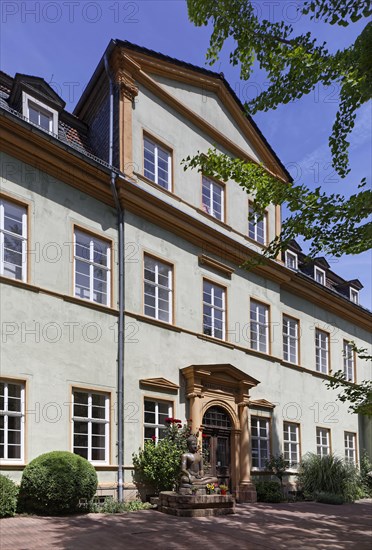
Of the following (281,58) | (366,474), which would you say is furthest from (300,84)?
(366,474)

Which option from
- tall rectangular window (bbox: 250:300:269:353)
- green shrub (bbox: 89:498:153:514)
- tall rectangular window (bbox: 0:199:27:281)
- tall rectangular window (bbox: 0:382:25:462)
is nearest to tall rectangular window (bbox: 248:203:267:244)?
tall rectangular window (bbox: 250:300:269:353)

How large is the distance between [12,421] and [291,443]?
42.0 ft

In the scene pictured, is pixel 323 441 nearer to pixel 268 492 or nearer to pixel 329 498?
pixel 329 498

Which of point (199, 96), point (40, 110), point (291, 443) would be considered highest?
point (199, 96)

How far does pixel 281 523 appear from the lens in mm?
13344

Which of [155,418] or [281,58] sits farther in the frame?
[155,418]

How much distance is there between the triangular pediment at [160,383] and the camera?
16031mm

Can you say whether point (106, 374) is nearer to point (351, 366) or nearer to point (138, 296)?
point (138, 296)

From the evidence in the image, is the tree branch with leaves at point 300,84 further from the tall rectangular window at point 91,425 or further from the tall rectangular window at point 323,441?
the tall rectangular window at point 323,441

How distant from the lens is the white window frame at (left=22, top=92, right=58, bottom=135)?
15492mm

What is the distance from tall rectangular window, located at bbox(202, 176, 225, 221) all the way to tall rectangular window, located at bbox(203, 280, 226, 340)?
A: 258 cm

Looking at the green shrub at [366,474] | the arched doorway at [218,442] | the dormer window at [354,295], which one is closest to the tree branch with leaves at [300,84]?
the arched doorway at [218,442]

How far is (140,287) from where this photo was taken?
16.5 meters

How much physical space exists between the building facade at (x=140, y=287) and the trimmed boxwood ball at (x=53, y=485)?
1.79 feet
